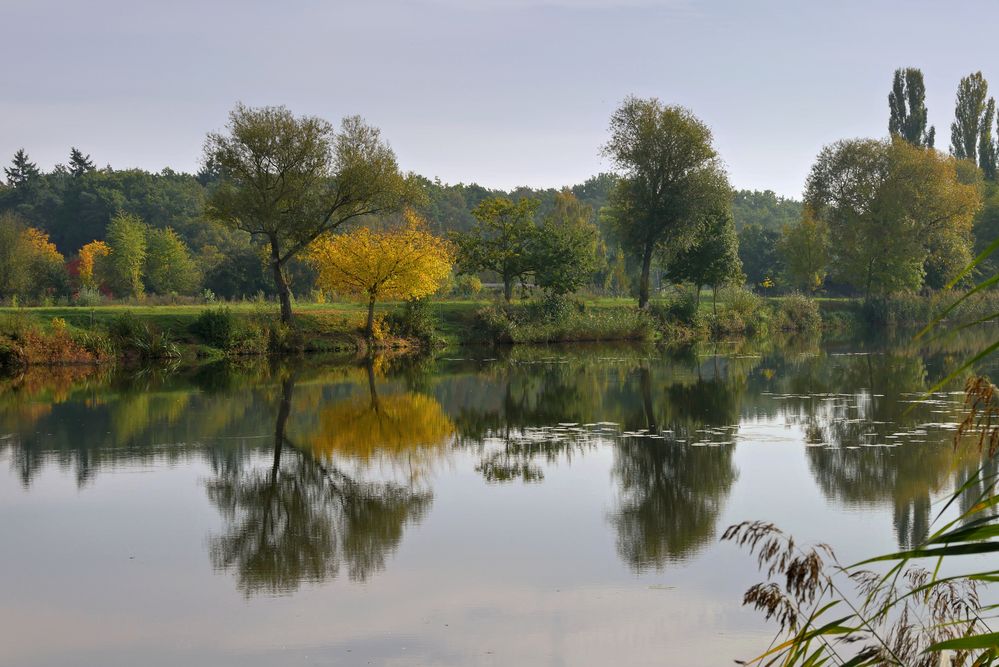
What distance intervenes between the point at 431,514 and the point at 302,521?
56.1 inches

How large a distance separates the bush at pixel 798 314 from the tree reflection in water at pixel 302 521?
143ft

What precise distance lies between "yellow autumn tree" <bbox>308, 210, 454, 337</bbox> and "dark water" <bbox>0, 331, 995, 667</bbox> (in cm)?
1516

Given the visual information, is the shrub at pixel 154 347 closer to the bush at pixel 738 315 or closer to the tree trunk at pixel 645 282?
the tree trunk at pixel 645 282

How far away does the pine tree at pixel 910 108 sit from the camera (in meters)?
70.2

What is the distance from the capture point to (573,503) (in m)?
12.2

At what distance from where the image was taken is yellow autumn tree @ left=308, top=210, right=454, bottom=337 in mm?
38594

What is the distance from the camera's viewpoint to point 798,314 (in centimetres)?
5619

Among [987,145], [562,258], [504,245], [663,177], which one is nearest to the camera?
[562,258]

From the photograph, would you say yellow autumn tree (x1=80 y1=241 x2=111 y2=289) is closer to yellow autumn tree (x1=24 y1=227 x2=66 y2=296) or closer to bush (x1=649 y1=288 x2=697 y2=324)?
yellow autumn tree (x1=24 y1=227 x2=66 y2=296)

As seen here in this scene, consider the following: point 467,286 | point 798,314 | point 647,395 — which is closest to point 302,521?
point 647,395

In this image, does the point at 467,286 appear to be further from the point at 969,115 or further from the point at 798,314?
the point at 969,115

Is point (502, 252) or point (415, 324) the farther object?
point (502, 252)

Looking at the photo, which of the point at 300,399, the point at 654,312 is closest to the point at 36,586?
the point at 300,399

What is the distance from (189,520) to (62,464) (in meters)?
4.55
